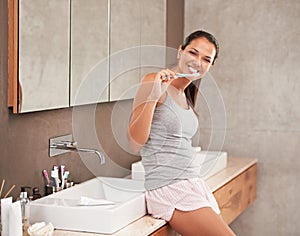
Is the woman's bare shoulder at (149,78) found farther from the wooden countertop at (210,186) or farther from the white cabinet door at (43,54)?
the wooden countertop at (210,186)

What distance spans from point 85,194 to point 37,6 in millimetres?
823

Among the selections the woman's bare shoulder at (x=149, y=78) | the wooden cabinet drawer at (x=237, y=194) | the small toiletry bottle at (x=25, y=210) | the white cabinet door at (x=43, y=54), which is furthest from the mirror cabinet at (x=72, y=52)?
the wooden cabinet drawer at (x=237, y=194)

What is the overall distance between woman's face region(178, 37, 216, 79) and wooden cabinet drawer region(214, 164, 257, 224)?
821mm

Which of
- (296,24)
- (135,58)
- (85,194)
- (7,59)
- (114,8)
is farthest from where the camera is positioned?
(296,24)

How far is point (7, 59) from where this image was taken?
7.47ft

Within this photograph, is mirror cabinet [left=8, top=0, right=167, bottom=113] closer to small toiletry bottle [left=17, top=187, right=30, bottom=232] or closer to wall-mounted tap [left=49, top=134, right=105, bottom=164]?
wall-mounted tap [left=49, top=134, right=105, bottom=164]

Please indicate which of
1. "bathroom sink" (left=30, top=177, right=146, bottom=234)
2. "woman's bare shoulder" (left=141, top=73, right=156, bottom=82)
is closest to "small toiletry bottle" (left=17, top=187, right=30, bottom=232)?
"bathroom sink" (left=30, top=177, right=146, bottom=234)

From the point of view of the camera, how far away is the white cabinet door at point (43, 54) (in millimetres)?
2334

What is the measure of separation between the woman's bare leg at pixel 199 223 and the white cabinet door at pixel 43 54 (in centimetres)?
70

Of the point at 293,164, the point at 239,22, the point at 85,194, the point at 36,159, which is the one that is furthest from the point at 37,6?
the point at 293,164

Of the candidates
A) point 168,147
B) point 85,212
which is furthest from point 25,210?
point 168,147

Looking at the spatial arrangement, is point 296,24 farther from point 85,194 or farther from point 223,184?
point 85,194

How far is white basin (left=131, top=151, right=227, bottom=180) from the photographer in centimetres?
301

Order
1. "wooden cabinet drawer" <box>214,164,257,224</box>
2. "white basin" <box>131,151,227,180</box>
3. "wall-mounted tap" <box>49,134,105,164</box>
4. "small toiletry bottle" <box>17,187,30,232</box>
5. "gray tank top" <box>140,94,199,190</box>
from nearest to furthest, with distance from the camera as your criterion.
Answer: "small toiletry bottle" <box>17,187,30,232</box> → "gray tank top" <box>140,94,199,190</box> → "wall-mounted tap" <box>49,134,105,164</box> → "white basin" <box>131,151,227,180</box> → "wooden cabinet drawer" <box>214,164,257,224</box>
